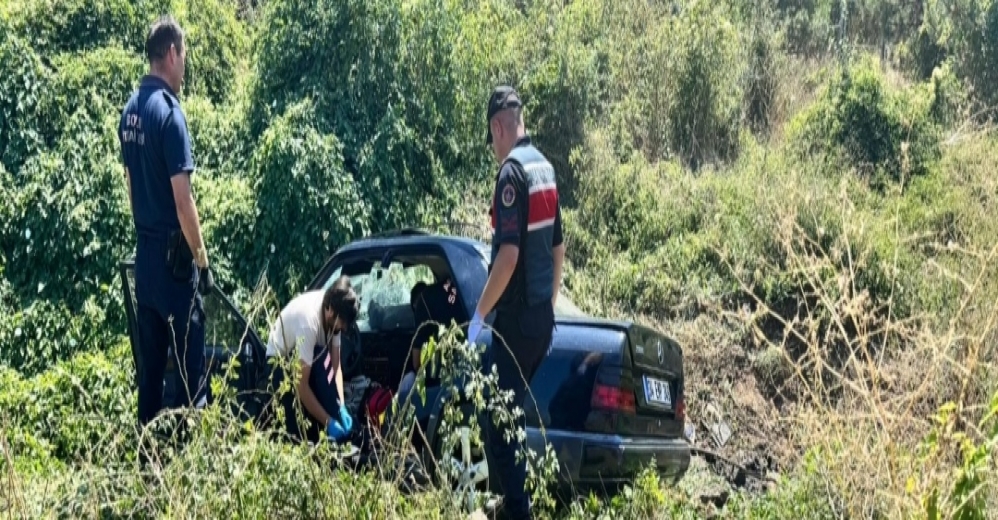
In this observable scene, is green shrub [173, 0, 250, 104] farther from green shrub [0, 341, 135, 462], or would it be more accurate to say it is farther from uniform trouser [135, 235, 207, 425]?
uniform trouser [135, 235, 207, 425]

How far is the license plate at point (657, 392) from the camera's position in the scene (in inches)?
207

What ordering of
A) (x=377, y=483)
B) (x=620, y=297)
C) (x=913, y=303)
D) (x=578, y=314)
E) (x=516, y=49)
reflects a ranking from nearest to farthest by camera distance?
(x=377, y=483), (x=578, y=314), (x=913, y=303), (x=620, y=297), (x=516, y=49)

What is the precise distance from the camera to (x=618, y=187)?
1264 cm

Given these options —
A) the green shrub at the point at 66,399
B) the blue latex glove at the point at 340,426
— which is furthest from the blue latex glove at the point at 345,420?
the green shrub at the point at 66,399

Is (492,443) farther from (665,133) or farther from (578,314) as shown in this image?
(665,133)

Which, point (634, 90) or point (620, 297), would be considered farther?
point (634, 90)

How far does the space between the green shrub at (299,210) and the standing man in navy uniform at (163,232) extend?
4.40 m

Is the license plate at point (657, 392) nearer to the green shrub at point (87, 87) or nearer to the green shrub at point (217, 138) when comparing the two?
the green shrub at point (217, 138)

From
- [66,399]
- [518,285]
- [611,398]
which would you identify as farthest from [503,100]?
[66,399]

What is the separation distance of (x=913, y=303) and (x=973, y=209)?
2.28 metres

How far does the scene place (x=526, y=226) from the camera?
4.51 meters

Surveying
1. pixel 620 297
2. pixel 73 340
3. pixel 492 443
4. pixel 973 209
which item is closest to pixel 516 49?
pixel 620 297

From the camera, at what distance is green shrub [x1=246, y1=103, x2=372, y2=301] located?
935 cm

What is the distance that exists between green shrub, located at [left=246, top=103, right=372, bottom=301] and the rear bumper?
492cm
